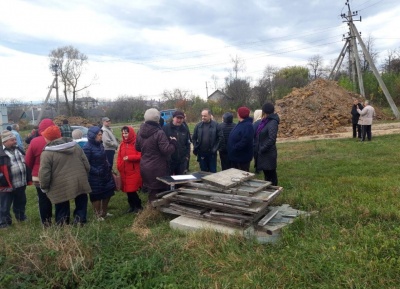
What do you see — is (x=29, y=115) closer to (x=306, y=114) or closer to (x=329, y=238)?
(x=306, y=114)

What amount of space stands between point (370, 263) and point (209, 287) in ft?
4.83

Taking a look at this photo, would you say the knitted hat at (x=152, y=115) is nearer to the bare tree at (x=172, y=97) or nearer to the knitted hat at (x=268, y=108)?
the knitted hat at (x=268, y=108)

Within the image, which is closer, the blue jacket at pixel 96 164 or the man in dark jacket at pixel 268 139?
the blue jacket at pixel 96 164

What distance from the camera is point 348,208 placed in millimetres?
4398

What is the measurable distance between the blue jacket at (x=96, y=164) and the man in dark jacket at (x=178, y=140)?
1.28 meters

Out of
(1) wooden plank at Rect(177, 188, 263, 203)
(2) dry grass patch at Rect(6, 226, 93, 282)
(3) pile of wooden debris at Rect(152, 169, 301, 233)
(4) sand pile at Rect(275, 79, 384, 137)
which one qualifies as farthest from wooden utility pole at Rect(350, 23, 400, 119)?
(2) dry grass patch at Rect(6, 226, 93, 282)

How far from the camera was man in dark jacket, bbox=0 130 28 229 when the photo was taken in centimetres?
546

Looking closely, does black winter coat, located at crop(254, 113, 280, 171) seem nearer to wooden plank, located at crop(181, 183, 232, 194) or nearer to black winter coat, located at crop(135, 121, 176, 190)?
wooden plank, located at crop(181, 183, 232, 194)

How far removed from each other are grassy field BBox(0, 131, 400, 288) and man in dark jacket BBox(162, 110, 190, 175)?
4.70 feet

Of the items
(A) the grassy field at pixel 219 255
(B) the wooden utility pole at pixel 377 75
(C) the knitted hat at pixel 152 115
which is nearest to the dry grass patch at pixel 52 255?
(A) the grassy field at pixel 219 255

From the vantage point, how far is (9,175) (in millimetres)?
5520

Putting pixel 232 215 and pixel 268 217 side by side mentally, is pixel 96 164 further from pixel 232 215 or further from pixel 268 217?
pixel 268 217

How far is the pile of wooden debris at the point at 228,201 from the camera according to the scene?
13.7 feet

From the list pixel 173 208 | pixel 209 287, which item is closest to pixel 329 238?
pixel 209 287
